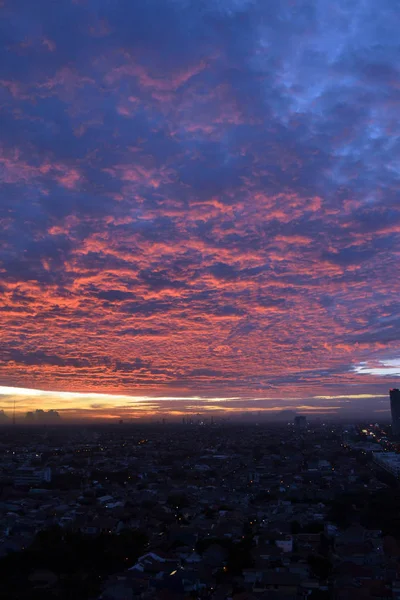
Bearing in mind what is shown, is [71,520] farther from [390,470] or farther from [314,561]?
[390,470]

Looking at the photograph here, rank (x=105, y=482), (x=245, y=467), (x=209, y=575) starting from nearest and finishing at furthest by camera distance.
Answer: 1. (x=209, y=575)
2. (x=105, y=482)
3. (x=245, y=467)

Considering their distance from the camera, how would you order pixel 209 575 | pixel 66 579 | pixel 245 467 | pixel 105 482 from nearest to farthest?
pixel 66 579 → pixel 209 575 → pixel 105 482 → pixel 245 467

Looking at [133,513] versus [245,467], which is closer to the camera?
[133,513]

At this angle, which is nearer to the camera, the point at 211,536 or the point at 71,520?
the point at 211,536

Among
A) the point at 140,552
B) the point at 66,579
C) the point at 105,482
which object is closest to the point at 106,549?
the point at 140,552

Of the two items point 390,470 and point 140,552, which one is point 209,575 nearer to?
point 140,552

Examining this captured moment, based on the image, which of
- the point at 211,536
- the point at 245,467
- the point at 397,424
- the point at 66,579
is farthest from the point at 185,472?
the point at 397,424

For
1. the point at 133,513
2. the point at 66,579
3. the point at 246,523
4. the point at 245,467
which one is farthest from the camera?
the point at 245,467

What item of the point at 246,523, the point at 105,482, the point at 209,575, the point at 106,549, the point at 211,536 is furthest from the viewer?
the point at 105,482
